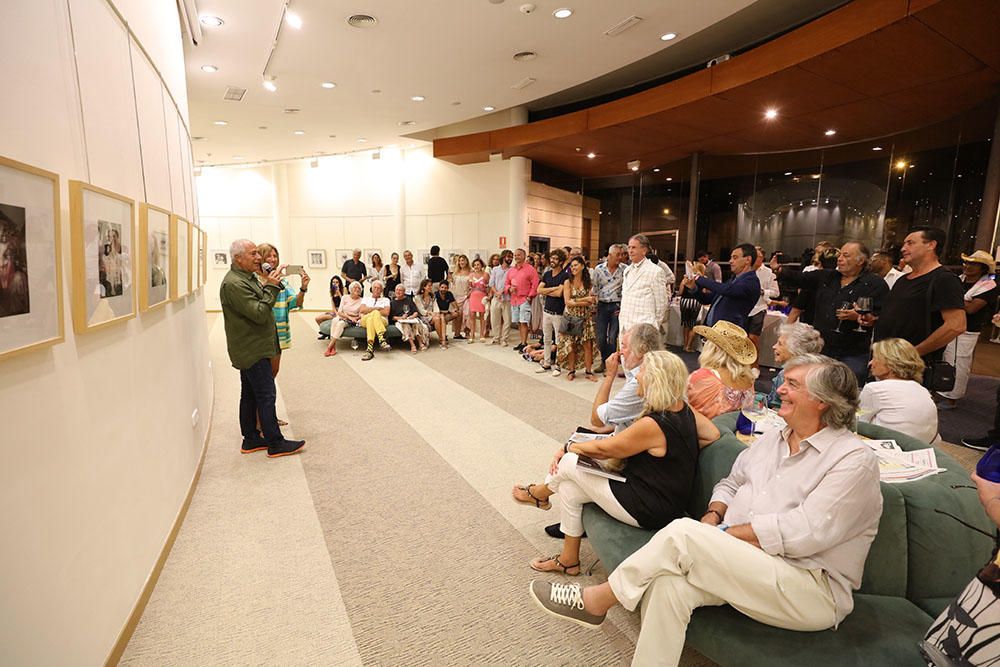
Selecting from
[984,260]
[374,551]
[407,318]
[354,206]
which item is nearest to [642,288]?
[984,260]

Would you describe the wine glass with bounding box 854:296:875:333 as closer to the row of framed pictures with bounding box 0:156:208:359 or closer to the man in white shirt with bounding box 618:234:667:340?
the man in white shirt with bounding box 618:234:667:340

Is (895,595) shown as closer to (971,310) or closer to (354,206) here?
(971,310)

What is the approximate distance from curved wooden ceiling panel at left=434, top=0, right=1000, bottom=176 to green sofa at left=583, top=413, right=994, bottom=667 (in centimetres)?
501

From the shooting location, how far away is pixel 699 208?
34.0 feet

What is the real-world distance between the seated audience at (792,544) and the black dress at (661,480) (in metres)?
0.33

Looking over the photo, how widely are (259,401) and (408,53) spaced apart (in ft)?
17.7

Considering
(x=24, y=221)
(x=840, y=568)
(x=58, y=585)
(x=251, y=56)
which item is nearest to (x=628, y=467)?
(x=840, y=568)

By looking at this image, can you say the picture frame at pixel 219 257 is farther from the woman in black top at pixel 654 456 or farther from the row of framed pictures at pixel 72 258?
the woman in black top at pixel 654 456

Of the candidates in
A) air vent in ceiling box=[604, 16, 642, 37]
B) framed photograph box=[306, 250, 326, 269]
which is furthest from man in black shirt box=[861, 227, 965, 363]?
framed photograph box=[306, 250, 326, 269]

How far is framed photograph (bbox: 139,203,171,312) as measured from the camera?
93.5 inches

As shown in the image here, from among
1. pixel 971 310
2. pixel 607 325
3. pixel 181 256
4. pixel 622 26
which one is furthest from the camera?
pixel 607 325

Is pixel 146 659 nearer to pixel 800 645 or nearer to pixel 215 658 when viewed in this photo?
pixel 215 658

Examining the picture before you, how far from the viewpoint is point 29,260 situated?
138 centimetres

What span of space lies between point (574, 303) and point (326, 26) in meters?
4.77
